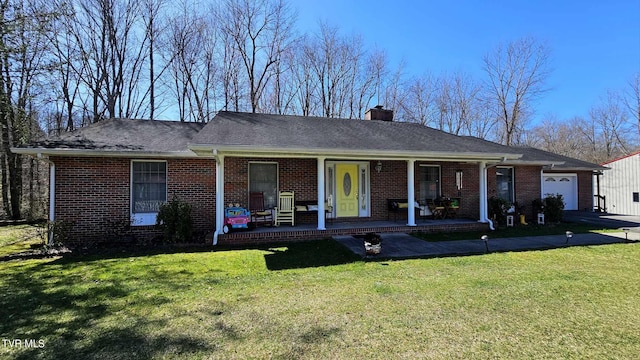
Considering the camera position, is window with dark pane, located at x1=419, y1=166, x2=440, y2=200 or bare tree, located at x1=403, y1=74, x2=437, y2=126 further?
bare tree, located at x1=403, y1=74, x2=437, y2=126

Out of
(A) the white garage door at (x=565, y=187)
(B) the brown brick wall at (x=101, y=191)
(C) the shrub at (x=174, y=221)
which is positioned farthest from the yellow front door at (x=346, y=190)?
(A) the white garage door at (x=565, y=187)

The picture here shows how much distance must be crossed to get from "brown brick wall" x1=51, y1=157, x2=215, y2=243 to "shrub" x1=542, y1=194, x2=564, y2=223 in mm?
12103

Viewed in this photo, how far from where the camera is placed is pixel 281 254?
7121mm

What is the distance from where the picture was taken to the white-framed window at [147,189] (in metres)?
8.82

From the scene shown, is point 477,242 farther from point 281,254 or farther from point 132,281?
point 132,281

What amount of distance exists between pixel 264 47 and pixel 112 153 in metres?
14.8

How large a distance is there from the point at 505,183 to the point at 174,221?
1206 cm

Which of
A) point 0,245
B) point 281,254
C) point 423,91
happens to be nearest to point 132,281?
point 281,254

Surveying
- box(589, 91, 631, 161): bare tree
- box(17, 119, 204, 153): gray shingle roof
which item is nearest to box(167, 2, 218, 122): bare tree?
box(17, 119, 204, 153): gray shingle roof

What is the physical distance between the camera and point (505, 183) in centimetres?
1240

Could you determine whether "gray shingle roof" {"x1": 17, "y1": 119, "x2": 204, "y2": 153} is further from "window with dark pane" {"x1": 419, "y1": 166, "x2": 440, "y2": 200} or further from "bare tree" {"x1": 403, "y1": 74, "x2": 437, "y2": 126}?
"bare tree" {"x1": 403, "y1": 74, "x2": 437, "y2": 126}

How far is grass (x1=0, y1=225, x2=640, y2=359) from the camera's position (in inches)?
120

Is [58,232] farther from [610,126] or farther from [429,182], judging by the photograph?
[610,126]

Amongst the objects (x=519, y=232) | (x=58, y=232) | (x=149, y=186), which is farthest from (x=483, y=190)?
(x=58, y=232)
